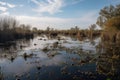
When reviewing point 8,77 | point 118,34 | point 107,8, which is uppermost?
point 107,8

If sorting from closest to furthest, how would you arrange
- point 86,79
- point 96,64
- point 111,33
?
1. point 86,79
2. point 96,64
3. point 111,33

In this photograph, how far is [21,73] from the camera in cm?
1505

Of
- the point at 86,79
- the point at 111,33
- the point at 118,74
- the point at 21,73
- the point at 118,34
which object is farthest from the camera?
the point at 111,33

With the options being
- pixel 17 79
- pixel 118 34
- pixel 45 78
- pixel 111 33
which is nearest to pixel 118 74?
pixel 45 78

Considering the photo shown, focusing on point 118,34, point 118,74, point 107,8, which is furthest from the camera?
point 107,8

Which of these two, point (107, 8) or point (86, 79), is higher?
point (107, 8)

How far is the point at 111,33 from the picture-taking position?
39.6 metres

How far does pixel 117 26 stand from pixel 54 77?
3064 centimetres

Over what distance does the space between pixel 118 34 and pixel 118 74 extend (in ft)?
78.9

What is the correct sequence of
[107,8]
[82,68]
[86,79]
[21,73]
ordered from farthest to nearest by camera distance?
[107,8] → [82,68] → [21,73] → [86,79]

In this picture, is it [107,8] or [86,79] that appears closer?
[86,79]

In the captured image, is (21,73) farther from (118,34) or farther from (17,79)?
(118,34)

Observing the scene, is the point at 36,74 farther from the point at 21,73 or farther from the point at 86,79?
the point at 86,79

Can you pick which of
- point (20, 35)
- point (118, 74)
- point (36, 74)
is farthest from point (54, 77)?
point (20, 35)
